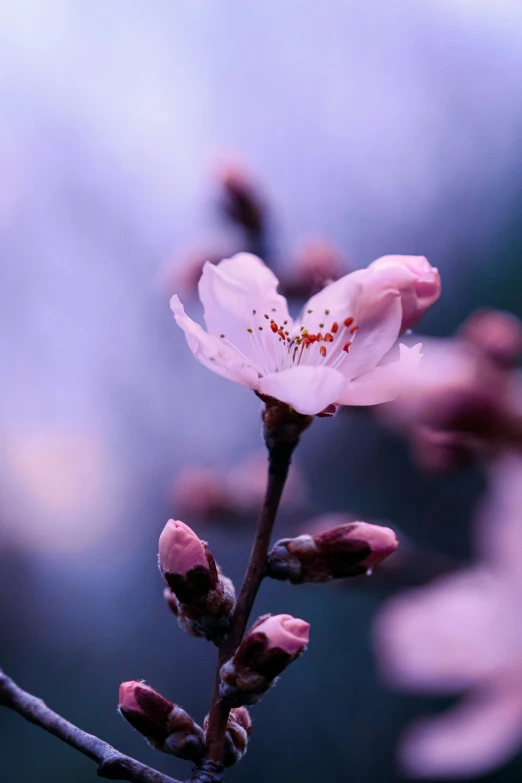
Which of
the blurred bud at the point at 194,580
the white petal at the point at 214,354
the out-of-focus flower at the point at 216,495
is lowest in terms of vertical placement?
the blurred bud at the point at 194,580

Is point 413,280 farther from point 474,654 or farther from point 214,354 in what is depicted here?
point 474,654

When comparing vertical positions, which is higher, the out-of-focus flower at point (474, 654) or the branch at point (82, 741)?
the out-of-focus flower at point (474, 654)

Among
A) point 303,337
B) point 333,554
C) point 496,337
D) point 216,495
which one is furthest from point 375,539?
point 216,495

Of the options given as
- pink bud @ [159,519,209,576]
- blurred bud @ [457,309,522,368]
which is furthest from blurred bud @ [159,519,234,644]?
blurred bud @ [457,309,522,368]

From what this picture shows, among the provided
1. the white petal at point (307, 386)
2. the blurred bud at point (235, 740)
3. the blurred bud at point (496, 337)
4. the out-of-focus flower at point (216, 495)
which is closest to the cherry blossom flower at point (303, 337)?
the white petal at point (307, 386)

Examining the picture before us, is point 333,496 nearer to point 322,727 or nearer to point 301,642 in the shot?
point 322,727

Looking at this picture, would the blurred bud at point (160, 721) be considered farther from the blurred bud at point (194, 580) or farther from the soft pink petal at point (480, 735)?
the soft pink petal at point (480, 735)
